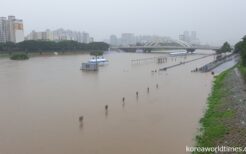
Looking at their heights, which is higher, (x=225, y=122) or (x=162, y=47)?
(x=162, y=47)

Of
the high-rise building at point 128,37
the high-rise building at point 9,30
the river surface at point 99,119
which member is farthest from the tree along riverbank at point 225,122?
the high-rise building at point 128,37

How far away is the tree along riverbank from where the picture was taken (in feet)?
22.0

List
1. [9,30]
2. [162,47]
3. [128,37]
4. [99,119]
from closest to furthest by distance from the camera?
[99,119] → [162,47] → [9,30] → [128,37]

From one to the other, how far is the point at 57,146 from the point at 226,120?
434cm

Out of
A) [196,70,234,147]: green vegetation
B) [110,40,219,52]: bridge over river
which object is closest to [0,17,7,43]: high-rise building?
[110,40,219,52]: bridge over river

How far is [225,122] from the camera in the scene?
8000mm

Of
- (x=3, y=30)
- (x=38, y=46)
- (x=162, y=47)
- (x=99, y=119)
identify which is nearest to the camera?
(x=99, y=119)

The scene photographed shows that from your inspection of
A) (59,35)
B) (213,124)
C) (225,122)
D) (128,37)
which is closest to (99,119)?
(213,124)

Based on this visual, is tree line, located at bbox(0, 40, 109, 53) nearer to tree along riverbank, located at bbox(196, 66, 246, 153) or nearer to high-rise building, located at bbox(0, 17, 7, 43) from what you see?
high-rise building, located at bbox(0, 17, 7, 43)

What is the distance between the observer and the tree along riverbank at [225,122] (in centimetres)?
671

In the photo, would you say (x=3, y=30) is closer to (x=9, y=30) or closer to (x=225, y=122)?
(x=9, y=30)

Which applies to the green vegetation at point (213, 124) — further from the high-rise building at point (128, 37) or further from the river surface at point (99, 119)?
the high-rise building at point (128, 37)

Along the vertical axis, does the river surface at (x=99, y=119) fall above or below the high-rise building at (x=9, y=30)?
below

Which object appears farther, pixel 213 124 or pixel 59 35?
pixel 59 35
